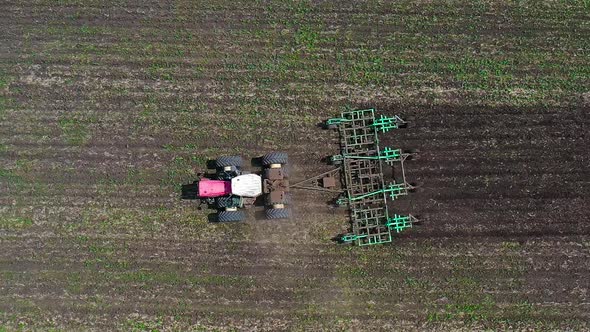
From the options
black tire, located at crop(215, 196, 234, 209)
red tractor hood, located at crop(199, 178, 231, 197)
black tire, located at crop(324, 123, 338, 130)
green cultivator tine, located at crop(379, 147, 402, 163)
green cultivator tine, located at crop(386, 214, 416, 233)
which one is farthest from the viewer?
black tire, located at crop(324, 123, 338, 130)

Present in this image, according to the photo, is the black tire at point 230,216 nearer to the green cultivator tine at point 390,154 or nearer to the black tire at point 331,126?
the black tire at point 331,126

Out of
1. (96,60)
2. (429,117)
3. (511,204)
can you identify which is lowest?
(511,204)

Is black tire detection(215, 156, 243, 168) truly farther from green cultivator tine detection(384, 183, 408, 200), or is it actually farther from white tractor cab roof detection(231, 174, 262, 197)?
green cultivator tine detection(384, 183, 408, 200)

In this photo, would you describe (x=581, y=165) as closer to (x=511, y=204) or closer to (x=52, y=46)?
(x=511, y=204)

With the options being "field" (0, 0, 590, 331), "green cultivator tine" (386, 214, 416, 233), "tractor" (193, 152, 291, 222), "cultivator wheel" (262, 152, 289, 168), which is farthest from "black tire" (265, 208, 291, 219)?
"green cultivator tine" (386, 214, 416, 233)

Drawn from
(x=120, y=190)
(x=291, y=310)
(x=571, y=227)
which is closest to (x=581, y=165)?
(x=571, y=227)
